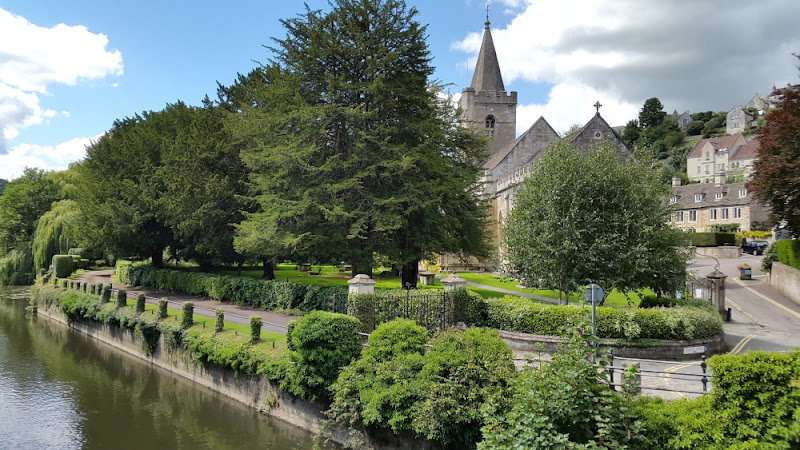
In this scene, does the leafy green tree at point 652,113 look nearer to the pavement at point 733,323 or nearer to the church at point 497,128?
the church at point 497,128

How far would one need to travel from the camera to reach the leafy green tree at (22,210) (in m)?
48.9

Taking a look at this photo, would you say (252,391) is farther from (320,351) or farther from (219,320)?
(320,351)

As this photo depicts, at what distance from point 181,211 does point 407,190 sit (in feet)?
48.1

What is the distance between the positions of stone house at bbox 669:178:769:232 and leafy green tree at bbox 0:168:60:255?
213 feet

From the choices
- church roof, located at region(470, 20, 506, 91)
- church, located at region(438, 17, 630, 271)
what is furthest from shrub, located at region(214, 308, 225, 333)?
church roof, located at region(470, 20, 506, 91)

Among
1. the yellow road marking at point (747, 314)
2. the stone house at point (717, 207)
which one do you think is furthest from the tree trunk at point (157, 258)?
the stone house at point (717, 207)

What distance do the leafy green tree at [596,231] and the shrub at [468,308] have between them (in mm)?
3369

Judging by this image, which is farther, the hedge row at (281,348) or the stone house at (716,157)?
the stone house at (716,157)

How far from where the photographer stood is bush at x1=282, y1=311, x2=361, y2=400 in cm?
1309

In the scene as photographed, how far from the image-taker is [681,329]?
593 inches

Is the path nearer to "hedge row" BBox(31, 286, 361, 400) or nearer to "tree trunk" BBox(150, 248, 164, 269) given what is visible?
"hedge row" BBox(31, 286, 361, 400)

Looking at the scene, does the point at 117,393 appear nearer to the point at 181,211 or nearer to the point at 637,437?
the point at 181,211

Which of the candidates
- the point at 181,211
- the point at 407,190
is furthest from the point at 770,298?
the point at 181,211

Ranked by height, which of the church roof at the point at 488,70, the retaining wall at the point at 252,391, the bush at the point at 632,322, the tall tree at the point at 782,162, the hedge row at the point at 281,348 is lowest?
the retaining wall at the point at 252,391
